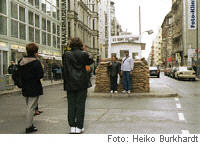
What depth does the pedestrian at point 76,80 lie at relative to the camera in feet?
18.7

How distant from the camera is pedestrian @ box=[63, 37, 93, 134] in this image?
5.70 m

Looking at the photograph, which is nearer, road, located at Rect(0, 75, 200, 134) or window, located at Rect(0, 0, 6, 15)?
road, located at Rect(0, 75, 200, 134)

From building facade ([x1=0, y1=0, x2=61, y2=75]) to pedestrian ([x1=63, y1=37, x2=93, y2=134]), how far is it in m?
18.2

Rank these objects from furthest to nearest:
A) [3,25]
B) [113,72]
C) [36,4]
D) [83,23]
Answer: [83,23] < [36,4] < [3,25] < [113,72]

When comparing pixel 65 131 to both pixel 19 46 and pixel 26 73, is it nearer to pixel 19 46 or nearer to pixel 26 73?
pixel 26 73

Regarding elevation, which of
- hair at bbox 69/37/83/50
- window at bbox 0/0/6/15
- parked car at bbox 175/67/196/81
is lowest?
parked car at bbox 175/67/196/81

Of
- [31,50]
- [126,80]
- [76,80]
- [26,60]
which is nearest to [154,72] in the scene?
[126,80]

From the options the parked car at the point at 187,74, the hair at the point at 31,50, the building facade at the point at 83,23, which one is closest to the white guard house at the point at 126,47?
the parked car at the point at 187,74

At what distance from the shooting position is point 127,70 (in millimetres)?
12602

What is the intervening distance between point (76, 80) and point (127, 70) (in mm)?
7107

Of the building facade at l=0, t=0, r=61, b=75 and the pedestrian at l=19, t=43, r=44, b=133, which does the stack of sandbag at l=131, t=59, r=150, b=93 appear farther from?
the building facade at l=0, t=0, r=61, b=75

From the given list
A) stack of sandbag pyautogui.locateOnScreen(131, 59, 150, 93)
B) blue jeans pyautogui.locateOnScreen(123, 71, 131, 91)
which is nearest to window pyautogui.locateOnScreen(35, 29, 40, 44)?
stack of sandbag pyautogui.locateOnScreen(131, 59, 150, 93)

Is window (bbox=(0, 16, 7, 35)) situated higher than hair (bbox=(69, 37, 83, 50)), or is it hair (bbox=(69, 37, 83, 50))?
window (bbox=(0, 16, 7, 35))

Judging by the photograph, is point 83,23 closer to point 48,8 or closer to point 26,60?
point 48,8
